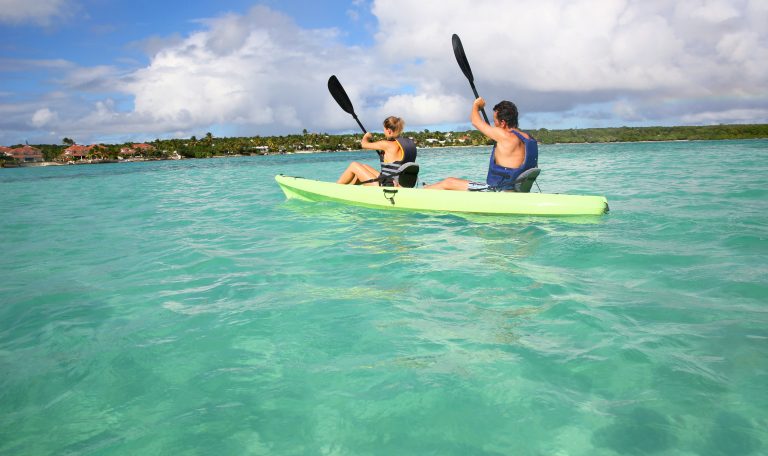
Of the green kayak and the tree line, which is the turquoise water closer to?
the green kayak

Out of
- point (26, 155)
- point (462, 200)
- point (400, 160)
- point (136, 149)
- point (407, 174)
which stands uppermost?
point (136, 149)

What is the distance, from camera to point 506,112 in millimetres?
7164

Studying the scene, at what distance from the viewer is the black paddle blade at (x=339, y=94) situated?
35.6 ft

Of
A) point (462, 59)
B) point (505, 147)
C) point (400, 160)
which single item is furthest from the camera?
point (462, 59)

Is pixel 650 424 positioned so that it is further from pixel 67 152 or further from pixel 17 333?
pixel 67 152

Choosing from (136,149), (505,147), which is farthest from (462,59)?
(136,149)

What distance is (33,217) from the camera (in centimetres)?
1204

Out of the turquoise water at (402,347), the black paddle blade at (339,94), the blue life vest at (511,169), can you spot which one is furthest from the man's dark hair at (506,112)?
the black paddle blade at (339,94)

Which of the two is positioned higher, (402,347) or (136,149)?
(136,149)

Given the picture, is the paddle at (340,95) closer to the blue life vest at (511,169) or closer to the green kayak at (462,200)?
the green kayak at (462,200)

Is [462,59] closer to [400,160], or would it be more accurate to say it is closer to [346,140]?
[400,160]

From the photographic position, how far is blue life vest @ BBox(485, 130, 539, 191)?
7.30 meters

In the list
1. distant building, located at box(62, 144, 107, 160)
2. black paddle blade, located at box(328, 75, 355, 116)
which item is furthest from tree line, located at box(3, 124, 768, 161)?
black paddle blade, located at box(328, 75, 355, 116)

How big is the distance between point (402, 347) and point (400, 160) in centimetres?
571
